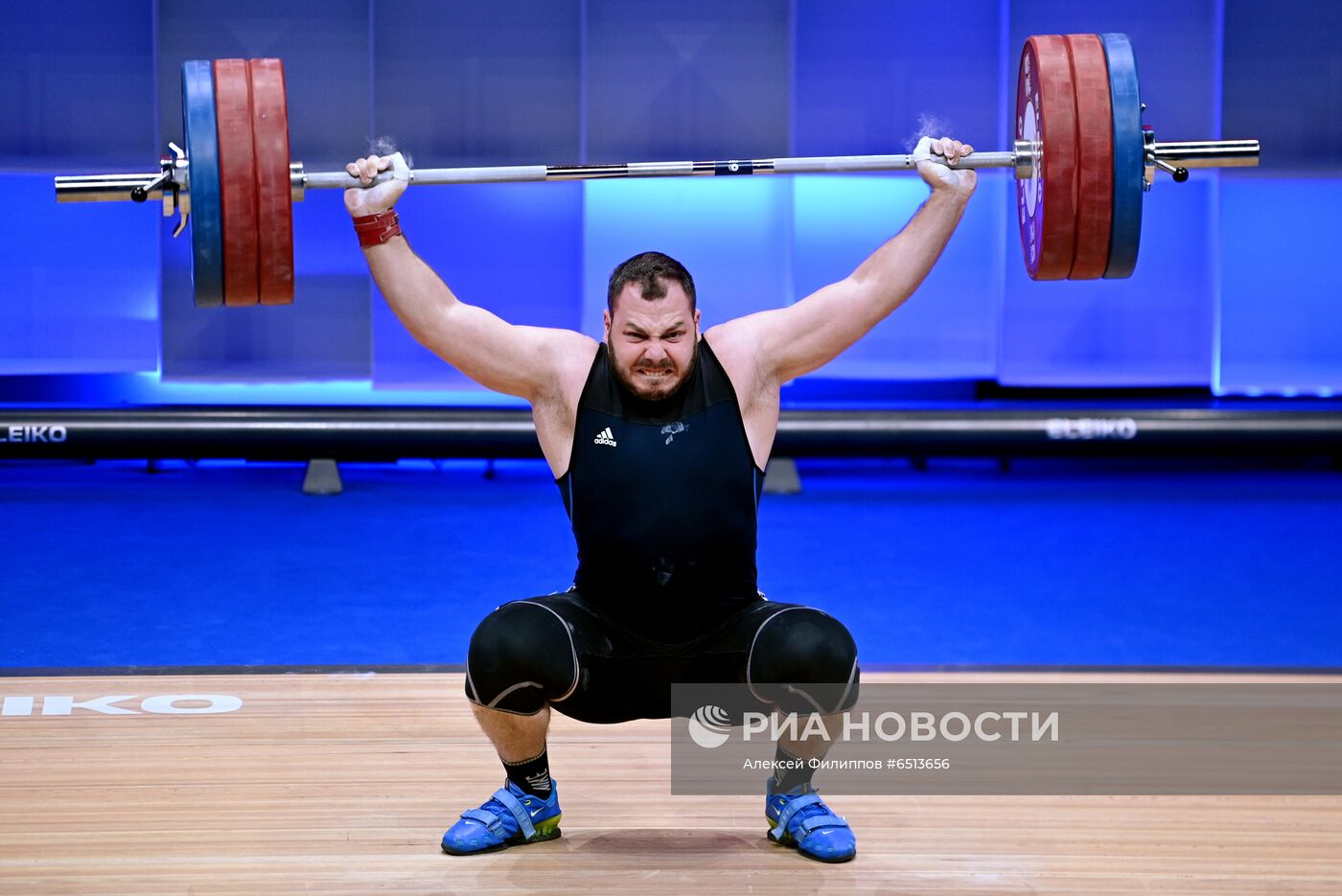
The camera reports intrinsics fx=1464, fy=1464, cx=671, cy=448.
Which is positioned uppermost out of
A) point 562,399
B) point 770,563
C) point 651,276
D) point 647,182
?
point 647,182

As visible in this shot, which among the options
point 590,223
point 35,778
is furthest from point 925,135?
point 590,223

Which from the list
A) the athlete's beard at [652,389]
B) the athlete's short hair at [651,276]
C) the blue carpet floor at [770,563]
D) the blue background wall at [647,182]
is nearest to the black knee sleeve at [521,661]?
the athlete's beard at [652,389]

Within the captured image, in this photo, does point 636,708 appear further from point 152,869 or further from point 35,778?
point 35,778

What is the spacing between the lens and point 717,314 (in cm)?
783

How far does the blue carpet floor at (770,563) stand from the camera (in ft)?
14.1

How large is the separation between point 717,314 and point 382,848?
5.56 meters

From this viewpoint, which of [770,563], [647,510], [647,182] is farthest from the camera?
[647,182]

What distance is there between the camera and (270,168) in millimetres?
2602

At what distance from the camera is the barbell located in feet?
8.50

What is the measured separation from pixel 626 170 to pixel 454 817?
1250mm

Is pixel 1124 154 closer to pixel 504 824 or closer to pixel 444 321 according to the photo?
pixel 444 321

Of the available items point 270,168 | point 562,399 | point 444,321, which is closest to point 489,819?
point 562,399

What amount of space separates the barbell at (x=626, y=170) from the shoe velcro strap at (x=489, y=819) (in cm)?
98

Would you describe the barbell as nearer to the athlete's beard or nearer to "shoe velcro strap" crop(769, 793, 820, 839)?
the athlete's beard
